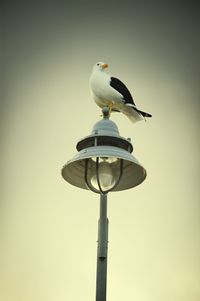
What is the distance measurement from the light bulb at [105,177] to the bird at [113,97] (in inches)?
25.8

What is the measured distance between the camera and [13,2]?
3514 millimetres

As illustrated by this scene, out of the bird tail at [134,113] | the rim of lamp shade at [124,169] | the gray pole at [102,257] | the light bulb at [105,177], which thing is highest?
the bird tail at [134,113]

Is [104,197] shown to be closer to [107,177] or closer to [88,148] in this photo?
[107,177]

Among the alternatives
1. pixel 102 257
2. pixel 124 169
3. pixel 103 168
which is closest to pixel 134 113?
pixel 124 169

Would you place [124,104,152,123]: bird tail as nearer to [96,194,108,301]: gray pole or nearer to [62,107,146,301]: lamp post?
[62,107,146,301]: lamp post

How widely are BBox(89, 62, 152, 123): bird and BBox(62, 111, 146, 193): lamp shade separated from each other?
0.50 metres

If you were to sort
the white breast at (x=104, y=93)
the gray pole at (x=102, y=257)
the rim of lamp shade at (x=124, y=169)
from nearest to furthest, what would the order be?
the gray pole at (x=102, y=257) < the rim of lamp shade at (x=124, y=169) < the white breast at (x=104, y=93)

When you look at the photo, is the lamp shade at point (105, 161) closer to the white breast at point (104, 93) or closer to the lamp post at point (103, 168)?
the lamp post at point (103, 168)

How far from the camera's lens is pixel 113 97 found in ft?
7.35

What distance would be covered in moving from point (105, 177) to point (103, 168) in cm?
4

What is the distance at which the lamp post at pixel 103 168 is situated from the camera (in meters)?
1.52

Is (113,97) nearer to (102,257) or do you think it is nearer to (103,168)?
(103,168)

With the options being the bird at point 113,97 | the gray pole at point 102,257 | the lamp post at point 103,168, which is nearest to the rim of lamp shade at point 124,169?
the lamp post at point 103,168

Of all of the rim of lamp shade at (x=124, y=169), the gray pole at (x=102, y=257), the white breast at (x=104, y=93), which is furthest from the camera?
the white breast at (x=104, y=93)
